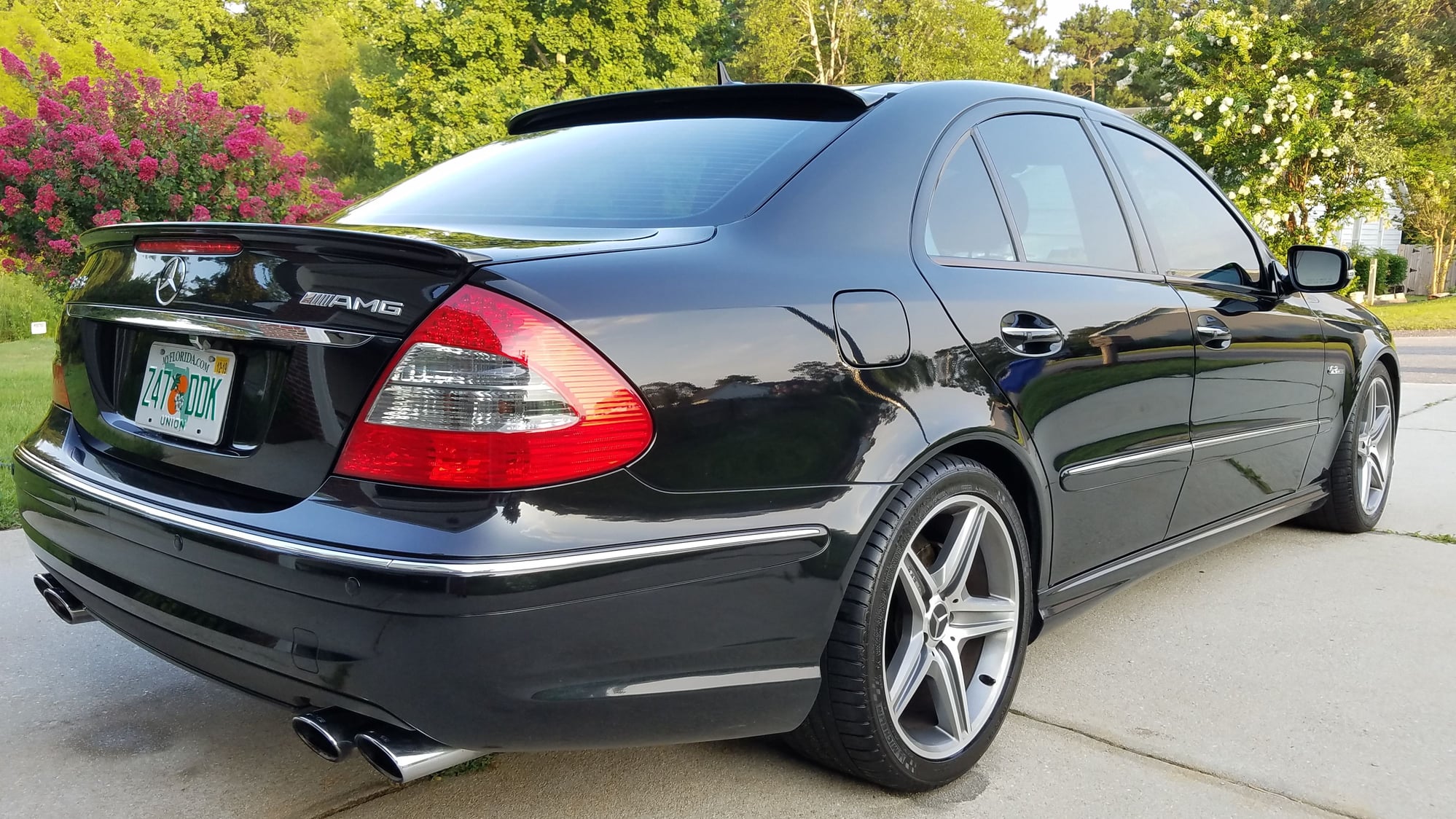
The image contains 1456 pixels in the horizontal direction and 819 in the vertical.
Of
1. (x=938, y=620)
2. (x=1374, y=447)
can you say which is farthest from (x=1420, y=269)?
(x=938, y=620)

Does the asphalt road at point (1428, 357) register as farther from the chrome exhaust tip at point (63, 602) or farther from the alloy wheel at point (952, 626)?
the chrome exhaust tip at point (63, 602)

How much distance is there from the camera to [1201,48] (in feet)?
64.3

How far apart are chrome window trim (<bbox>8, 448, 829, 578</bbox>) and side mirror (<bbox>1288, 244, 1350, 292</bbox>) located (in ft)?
8.46

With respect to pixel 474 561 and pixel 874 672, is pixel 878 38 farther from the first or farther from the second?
pixel 474 561

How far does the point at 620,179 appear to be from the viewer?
2.42 m

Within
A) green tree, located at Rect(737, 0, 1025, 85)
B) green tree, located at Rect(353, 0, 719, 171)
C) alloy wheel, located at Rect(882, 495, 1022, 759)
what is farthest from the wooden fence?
alloy wheel, located at Rect(882, 495, 1022, 759)

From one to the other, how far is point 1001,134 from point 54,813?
2.61 metres

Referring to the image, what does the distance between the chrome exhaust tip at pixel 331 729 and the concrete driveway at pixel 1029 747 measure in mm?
510

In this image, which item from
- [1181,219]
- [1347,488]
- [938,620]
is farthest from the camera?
[1347,488]

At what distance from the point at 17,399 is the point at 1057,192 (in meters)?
6.81

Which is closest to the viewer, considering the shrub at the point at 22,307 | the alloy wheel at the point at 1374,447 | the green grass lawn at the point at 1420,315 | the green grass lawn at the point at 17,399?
the alloy wheel at the point at 1374,447

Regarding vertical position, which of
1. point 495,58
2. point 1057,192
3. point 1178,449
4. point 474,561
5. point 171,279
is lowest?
point 1178,449

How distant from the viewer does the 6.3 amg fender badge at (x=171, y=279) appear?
203cm

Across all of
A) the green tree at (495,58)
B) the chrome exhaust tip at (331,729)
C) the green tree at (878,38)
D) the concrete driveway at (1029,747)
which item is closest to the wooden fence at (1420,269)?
the green tree at (878,38)
